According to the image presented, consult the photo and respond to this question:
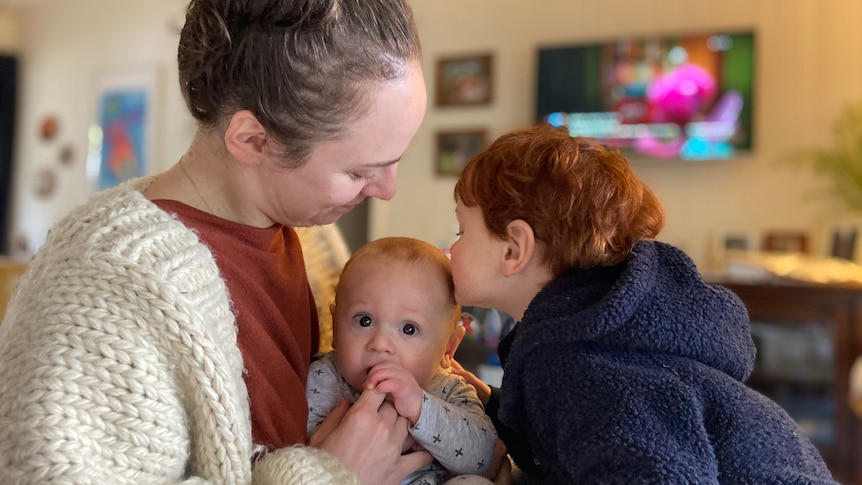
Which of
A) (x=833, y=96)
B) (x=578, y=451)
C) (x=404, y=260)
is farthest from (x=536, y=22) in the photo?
(x=578, y=451)

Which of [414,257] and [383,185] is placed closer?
[383,185]

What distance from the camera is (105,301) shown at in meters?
0.89

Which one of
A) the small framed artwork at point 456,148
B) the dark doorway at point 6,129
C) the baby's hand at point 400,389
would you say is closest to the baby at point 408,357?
the baby's hand at point 400,389

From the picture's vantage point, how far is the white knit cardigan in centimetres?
83

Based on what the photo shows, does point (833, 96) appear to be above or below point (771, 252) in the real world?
above

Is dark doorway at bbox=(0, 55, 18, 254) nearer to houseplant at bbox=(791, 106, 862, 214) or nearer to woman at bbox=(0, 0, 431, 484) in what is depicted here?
houseplant at bbox=(791, 106, 862, 214)

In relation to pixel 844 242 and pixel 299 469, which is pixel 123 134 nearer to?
pixel 844 242

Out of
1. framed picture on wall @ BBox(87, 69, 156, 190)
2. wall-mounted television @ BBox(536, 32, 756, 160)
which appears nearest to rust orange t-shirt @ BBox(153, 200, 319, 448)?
wall-mounted television @ BBox(536, 32, 756, 160)

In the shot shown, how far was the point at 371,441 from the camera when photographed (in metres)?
1.11

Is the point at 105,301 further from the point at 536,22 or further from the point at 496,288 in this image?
the point at 536,22

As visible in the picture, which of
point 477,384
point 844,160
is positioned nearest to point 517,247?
point 477,384

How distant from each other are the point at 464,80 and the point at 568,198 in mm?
3373

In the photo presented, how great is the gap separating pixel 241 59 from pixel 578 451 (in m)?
0.64

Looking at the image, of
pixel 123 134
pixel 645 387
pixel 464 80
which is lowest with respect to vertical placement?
pixel 645 387
